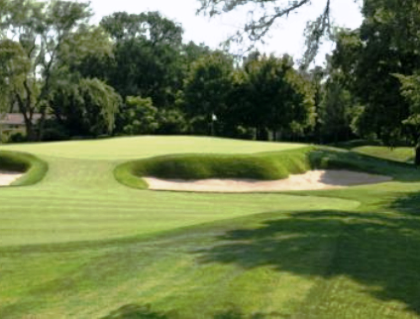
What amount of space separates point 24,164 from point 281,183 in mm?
13134

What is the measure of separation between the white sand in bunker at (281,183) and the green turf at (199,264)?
44.1 ft

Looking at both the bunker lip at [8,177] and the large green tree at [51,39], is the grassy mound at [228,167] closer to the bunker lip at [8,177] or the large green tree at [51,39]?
the bunker lip at [8,177]

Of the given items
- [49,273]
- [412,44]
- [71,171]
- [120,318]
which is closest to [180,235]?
[49,273]

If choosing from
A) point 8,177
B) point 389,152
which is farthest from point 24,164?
point 389,152

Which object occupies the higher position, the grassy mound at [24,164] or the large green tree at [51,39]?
the large green tree at [51,39]

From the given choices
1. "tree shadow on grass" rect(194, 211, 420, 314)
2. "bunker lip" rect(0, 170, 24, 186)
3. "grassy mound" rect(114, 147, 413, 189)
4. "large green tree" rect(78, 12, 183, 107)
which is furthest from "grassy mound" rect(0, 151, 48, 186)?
"large green tree" rect(78, 12, 183, 107)

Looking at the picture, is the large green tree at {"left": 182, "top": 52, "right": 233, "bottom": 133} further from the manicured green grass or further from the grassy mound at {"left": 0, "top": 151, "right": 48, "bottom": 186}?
the grassy mound at {"left": 0, "top": 151, "right": 48, "bottom": 186}

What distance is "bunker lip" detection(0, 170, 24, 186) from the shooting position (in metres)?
30.7

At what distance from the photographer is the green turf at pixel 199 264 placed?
7.14 meters

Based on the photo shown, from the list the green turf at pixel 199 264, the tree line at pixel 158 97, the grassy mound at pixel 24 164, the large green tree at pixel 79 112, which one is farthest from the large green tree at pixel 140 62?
the green turf at pixel 199 264

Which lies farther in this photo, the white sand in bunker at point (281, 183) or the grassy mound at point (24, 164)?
the white sand in bunker at point (281, 183)

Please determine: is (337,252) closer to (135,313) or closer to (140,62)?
(135,313)

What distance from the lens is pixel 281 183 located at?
34.4 metres

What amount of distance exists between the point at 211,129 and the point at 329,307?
2945 inches
